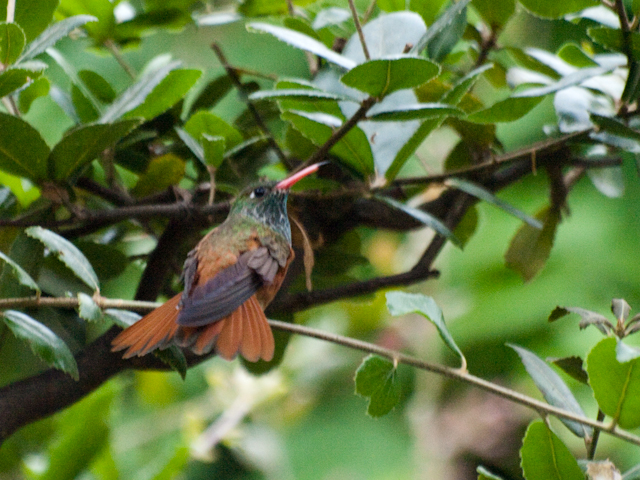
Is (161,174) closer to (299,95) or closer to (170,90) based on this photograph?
(170,90)

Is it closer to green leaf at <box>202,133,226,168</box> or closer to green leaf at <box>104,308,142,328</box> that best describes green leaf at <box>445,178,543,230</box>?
green leaf at <box>202,133,226,168</box>

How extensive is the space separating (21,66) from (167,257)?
28 centimetres

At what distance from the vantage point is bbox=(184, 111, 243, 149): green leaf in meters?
0.77

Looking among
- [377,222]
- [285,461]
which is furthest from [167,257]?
[285,461]

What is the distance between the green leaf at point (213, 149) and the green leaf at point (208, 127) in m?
0.05

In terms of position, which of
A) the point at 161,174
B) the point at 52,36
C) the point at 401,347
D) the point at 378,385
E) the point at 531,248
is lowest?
the point at 401,347

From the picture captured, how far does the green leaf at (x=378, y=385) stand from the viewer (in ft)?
1.98

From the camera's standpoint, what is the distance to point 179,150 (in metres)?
0.86

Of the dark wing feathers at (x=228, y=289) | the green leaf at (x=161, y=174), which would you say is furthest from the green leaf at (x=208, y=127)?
the dark wing feathers at (x=228, y=289)

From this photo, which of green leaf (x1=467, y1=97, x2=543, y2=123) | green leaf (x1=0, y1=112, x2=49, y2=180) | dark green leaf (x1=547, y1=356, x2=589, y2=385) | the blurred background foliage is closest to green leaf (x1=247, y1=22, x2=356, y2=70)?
green leaf (x1=467, y1=97, x2=543, y2=123)

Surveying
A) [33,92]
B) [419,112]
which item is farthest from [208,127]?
[419,112]

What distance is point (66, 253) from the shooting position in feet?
2.00

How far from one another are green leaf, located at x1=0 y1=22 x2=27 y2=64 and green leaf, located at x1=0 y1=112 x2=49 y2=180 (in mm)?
54

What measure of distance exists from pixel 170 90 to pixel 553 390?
1.65 feet
